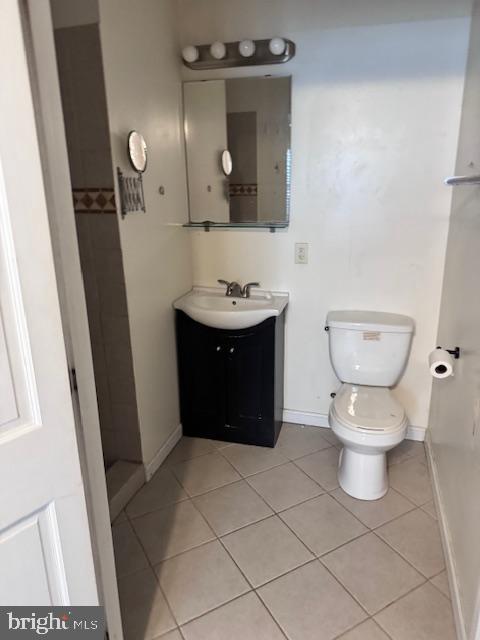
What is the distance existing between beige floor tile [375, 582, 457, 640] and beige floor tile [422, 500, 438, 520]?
1.35ft

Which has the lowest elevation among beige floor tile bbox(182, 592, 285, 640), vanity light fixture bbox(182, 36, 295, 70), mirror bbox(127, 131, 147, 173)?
beige floor tile bbox(182, 592, 285, 640)

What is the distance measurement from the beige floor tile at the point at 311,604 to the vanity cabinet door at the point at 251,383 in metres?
0.87

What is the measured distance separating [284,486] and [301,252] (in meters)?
1.24

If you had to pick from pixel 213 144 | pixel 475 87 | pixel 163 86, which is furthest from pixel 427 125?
pixel 163 86

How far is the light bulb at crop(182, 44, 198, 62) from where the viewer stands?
2.33 meters

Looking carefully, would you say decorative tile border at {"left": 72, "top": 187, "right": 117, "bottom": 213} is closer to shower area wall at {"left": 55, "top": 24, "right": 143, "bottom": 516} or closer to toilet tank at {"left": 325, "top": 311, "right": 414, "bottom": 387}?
shower area wall at {"left": 55, "top": 24, "right": 143, "bottom": 516}

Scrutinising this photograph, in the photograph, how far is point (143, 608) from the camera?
1.61 meters

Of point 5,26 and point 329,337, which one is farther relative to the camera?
point 329,337

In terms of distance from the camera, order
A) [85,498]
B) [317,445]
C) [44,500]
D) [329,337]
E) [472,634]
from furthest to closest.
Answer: [317,445]
[329,337]
[472,634]
[85,498]
[44,500]

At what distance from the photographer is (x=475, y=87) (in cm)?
190

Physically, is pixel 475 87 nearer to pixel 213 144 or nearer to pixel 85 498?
pixel 213 144

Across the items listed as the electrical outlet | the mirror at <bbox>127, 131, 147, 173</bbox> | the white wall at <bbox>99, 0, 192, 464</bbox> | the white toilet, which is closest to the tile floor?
the white toilet

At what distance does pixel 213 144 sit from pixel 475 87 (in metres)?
1.28

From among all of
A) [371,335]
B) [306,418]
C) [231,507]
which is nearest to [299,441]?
[306,418]
